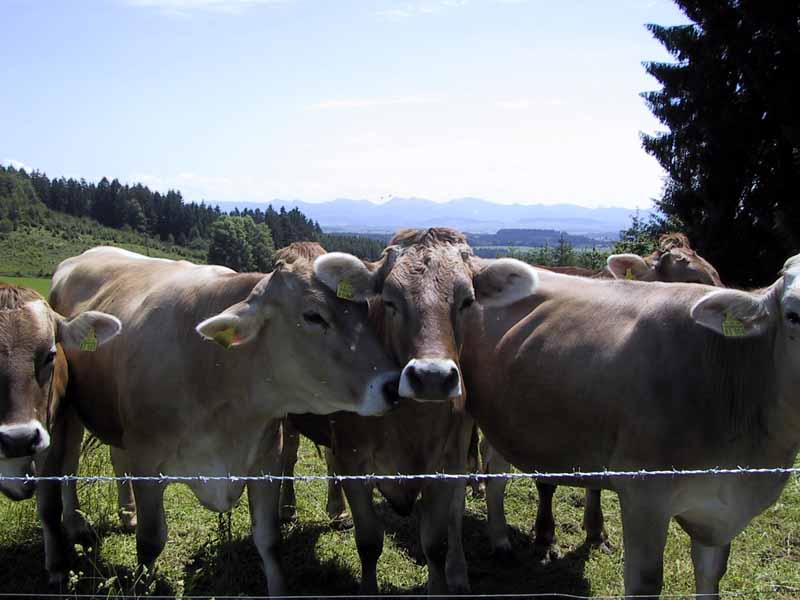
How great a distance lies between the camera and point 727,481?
3.95 metres

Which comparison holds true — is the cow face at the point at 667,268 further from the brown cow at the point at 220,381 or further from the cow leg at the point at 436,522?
the brown cow at the point at 220,381

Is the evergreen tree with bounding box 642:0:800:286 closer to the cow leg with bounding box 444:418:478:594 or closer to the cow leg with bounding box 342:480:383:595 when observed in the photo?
the cow leg with bounding box 444:418:478:594

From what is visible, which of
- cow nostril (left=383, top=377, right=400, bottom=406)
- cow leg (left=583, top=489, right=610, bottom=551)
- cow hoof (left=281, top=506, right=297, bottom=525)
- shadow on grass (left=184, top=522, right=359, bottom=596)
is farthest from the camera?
cow hoof (left=281, top=506, right=297, bottom=525)

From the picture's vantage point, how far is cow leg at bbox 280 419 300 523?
18.7ft

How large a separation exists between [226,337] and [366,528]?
1.70 meters

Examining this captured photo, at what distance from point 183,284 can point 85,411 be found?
133 centimetres

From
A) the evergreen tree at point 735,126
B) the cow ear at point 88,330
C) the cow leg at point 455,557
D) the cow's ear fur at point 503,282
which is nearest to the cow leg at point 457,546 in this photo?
the cow leg at point 455,557

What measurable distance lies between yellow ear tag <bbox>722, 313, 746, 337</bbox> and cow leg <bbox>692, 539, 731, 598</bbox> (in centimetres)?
157

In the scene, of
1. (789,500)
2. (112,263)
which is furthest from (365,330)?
(789,500)

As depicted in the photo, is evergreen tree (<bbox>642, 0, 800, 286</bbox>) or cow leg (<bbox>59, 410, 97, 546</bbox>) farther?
evergreen tree (<bbox>642, 0, 800, 286</bbox>)

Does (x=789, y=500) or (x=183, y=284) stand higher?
(x=183, y=284)

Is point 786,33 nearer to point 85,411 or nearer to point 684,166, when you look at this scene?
point 684,166

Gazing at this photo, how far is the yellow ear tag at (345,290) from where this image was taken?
4.21 metres

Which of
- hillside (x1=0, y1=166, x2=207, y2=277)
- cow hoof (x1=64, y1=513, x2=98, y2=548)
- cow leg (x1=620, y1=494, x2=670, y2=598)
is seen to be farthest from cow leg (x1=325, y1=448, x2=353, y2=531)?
hillside (x1=0, y1=166, x2=207, y2=277)
